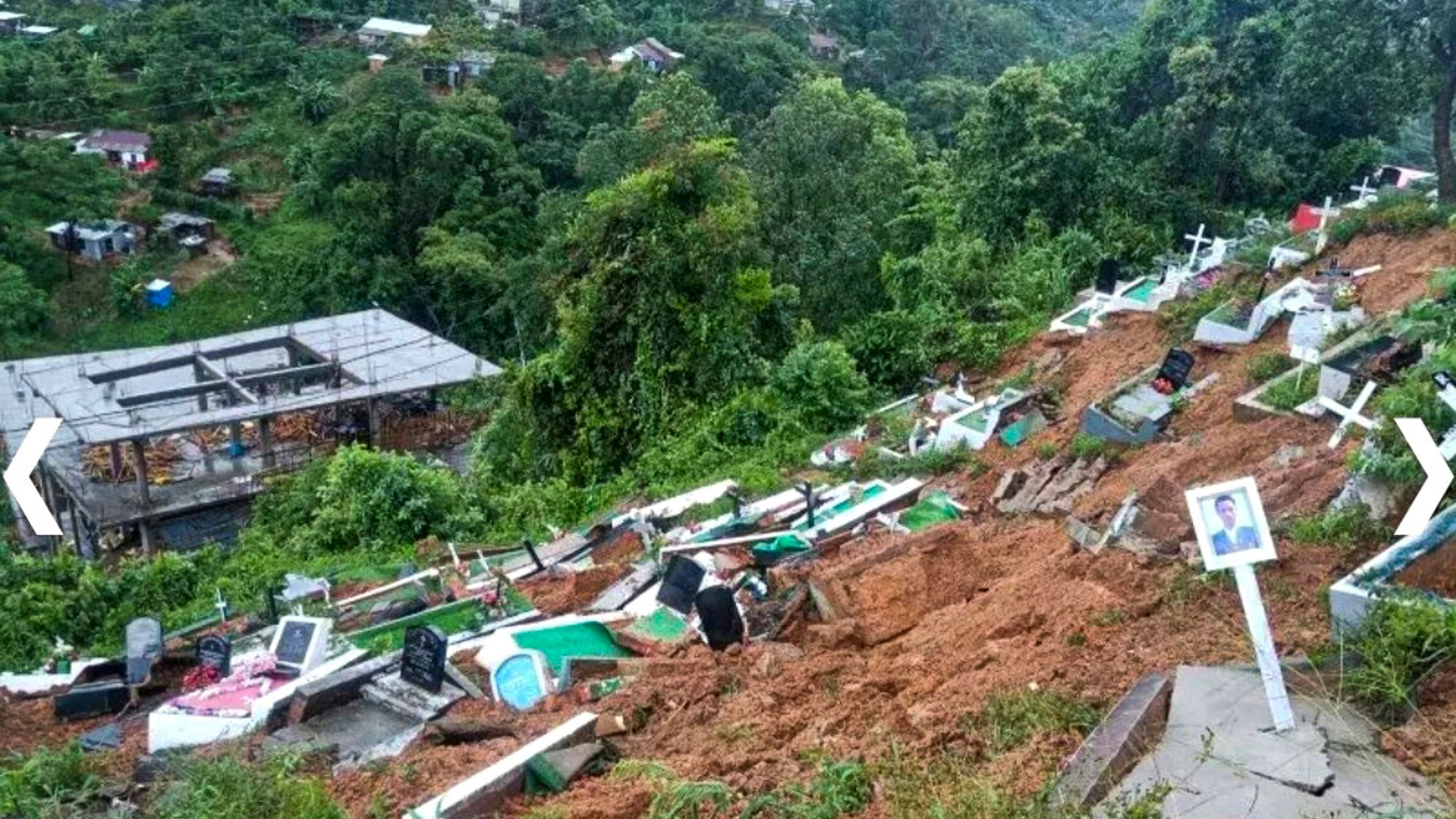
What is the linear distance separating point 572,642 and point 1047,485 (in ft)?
12.8

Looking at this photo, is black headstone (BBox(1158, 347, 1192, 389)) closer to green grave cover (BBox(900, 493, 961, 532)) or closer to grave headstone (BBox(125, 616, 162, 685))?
green grave cover (BBox(900, 493, 961, 532))

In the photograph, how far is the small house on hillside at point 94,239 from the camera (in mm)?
29250

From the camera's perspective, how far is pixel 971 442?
412 inches

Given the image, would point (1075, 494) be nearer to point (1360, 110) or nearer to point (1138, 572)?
point (1138, 572)

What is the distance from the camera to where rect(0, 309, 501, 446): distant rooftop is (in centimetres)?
1695

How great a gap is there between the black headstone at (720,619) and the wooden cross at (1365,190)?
12.8 meters

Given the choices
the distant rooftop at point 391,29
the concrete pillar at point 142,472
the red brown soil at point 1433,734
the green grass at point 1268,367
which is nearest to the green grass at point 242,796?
the red brown soil at point 1433,734

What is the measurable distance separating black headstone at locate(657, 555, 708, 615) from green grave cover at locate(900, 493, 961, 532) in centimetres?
174

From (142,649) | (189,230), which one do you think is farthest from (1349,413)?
(189,230)

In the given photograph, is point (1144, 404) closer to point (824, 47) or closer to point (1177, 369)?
point (1177, 369)

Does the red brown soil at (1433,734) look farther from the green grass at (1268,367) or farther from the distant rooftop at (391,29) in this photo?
the distant rooftop at (391,29)

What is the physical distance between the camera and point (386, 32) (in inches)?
1547

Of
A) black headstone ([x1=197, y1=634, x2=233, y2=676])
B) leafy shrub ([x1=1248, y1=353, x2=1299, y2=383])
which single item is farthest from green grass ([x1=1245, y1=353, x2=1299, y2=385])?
black headstone ([x1=197, y1=634, x2=233, y2=676])

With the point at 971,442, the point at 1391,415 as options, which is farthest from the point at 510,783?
the point at 971,442
